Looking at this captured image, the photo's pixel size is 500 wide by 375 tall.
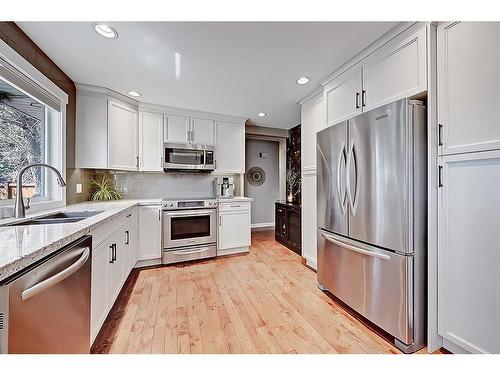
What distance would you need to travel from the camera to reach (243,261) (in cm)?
310

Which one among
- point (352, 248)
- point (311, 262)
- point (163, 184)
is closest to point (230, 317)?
point (352, 248)

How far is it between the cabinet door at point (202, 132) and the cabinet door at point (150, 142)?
0.48 m

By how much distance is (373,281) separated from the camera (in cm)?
157

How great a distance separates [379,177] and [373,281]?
77cm

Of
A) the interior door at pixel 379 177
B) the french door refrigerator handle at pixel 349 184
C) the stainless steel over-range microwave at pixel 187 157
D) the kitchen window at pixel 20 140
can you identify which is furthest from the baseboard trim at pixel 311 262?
the kitchen window at pixel 20 140

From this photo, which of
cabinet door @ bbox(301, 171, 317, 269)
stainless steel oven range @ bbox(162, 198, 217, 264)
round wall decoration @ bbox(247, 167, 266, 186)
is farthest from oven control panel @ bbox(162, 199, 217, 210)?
round wall decoration @ bbox(247, 167, 266, 186)

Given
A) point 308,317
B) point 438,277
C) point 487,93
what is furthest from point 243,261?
point 487,93

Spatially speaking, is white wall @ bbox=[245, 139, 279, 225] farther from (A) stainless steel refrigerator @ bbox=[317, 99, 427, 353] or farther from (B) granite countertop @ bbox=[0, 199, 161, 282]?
(B) granite countertop @ bbox=[0, 199, 161, 282]

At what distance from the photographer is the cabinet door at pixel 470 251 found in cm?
113

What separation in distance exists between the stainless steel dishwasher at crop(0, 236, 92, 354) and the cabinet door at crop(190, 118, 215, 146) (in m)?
2.40

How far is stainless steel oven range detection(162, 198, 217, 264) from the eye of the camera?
Answer: 9.35 ft

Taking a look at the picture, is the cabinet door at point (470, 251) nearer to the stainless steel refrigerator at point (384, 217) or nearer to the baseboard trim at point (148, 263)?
the stainless steel refrigerator at point (384, 217)
